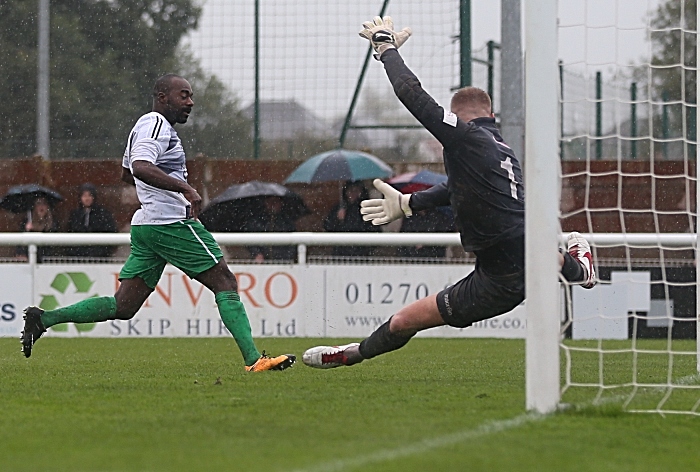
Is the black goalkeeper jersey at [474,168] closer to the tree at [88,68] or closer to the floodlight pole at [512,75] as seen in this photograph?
the floodlight pole at [512,75]

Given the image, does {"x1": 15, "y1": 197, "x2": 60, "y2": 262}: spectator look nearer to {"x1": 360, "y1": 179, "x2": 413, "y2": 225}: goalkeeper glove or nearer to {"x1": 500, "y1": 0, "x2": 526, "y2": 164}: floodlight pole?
{"x1": 500, "y1": 0, "x2": 526, "y2": 164}: floodlight pole

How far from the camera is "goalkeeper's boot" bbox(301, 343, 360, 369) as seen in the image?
7.47 meters

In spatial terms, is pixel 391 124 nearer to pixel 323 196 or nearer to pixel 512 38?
pixel 323 196

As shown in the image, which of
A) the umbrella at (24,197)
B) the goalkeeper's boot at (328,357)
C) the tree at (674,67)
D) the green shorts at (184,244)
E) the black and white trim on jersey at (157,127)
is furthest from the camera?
the umbrella at (24,197)

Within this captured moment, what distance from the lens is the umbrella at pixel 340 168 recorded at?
15109mm

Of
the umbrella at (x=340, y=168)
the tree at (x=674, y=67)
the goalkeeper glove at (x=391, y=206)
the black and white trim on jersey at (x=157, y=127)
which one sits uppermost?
the tree at (x=674, y=67)

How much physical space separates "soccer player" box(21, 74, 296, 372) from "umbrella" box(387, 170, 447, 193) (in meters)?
6.74

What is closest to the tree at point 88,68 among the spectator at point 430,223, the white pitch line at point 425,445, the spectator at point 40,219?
the spectator at point 40,219

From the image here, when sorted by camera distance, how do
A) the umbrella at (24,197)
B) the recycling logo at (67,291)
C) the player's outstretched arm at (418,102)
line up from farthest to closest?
the umbrella at (24,197)
the recycling logo at (67,291)
the player's outstretched arm at (418,102)

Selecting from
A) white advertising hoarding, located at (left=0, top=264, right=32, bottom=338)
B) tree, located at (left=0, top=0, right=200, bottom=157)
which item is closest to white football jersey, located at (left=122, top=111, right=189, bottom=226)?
white advertising hoarding, located at (left=0, top=264, right=32, bottom=338)

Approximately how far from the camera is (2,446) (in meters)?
4.86

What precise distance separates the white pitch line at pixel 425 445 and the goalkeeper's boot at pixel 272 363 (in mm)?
2456

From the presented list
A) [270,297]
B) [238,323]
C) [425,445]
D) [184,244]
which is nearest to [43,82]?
[270,297]

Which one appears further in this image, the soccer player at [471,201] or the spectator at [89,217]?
the spectator at [89,217]
